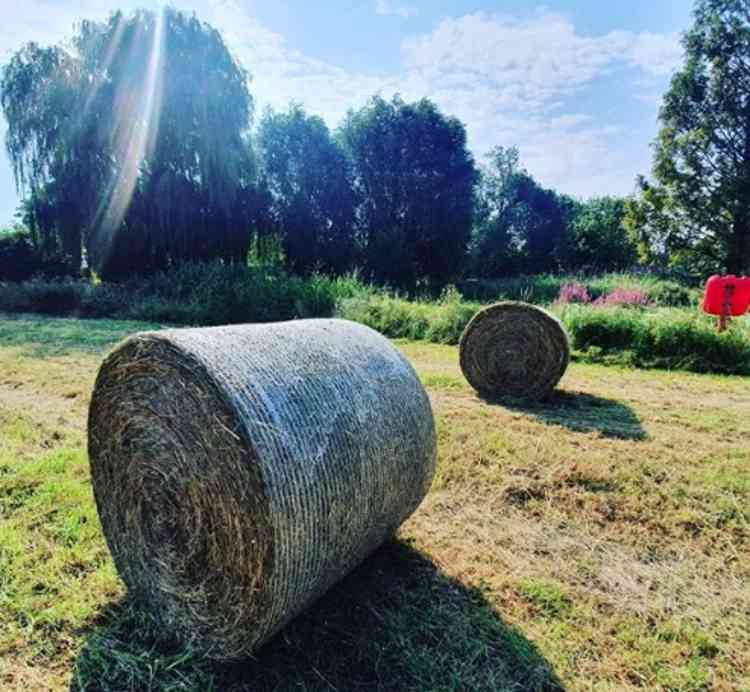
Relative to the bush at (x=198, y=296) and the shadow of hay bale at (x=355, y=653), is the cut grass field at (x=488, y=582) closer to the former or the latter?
the shadow of hay bale at (x=355, y=653)

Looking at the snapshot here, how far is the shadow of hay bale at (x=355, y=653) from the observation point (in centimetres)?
194

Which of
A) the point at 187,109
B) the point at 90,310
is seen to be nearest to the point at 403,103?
the point at 187,109

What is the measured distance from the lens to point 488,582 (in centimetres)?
257

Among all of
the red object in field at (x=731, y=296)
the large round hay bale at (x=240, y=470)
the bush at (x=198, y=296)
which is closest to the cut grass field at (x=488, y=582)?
the large round hay bale at (x=240, y=470)

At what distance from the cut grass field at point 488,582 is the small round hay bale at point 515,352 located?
3.85ft

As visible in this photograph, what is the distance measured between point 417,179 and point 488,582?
2460 centimetres

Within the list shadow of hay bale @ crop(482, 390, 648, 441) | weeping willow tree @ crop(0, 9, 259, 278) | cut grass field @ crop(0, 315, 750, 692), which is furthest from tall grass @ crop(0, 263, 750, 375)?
cut grass field @ crop(0, 315, 750, 692)

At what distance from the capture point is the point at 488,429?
4508 mm

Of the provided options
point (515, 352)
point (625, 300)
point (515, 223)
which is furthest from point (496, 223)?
point (515, 352)

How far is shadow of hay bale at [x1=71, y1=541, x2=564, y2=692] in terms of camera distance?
1.94 m

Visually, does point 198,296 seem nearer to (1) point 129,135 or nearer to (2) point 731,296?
(1) point 129,135

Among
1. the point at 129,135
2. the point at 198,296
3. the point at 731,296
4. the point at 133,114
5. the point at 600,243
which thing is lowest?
the point at 198,296

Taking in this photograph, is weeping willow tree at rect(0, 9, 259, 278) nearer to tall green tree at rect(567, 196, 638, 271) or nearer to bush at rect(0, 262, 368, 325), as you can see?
bush at rect(0, 262, 368, 325)

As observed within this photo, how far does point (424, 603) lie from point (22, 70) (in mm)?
18678
